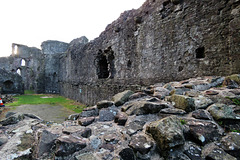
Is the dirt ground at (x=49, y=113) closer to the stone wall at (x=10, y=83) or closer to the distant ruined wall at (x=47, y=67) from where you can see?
the stone wall at (x=10, y=83)

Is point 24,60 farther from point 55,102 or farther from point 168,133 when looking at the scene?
point 168,133

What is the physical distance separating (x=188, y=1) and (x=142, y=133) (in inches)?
151

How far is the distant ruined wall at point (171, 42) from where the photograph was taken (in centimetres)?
317

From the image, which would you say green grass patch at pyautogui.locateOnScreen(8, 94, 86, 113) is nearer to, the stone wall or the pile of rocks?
the stone wall

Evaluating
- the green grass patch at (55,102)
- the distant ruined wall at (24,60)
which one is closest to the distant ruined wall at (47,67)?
the distant ruined wall at (24,60)

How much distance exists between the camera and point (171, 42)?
430cm

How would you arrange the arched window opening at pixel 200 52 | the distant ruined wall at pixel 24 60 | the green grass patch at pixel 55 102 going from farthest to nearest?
1. the distant ruined wall at pixel 24 60
2. the green grass patch at pixel 55 102
3. the arched window opening at pixel 200 52

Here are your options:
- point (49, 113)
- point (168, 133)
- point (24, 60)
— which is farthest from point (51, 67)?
point (168, 133)

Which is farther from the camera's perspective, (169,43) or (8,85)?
(8,85)

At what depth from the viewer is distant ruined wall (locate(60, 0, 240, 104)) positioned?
3166 mm

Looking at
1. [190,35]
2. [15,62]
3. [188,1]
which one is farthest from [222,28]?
[15,62]

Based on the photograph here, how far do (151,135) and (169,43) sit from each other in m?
3.48

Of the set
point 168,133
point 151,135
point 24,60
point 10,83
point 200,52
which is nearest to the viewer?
point 168,133

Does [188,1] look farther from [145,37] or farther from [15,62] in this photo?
[15,62]
